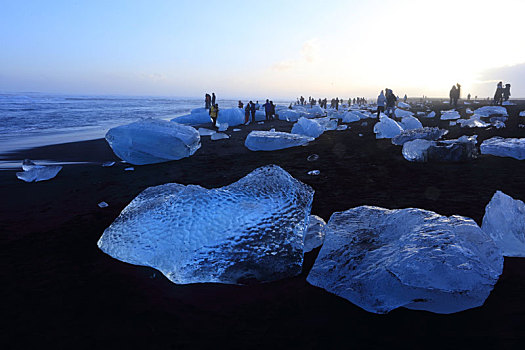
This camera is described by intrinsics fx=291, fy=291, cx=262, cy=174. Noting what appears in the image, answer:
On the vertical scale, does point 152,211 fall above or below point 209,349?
above

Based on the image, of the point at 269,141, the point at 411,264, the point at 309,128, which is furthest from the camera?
the point at 309,128

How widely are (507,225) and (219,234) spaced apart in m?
2.35

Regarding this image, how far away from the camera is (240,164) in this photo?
6.14 meters

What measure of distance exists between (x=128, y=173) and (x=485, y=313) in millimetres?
5509

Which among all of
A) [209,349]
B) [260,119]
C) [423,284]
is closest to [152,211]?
[209,349]

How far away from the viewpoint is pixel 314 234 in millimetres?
2762

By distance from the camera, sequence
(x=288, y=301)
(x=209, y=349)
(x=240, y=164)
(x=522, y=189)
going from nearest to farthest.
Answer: (x=209, y=349)
(x=288, y=301)
(x=522, y=189)
(x=240, y=164)

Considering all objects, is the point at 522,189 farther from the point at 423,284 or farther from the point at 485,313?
the point at 423,284

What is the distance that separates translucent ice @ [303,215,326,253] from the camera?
2670 millimetres

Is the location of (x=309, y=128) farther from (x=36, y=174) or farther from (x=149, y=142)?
(x=36, y=174)

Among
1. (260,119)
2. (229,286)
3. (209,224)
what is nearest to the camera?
(229,286)

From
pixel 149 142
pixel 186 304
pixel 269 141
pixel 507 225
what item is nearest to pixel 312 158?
pixel 269 141

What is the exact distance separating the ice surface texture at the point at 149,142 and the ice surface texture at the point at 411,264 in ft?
15.2

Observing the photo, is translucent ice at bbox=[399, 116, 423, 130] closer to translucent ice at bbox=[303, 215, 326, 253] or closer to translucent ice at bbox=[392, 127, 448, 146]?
translucent ice at bbox=[392, 127, 448, 146]
